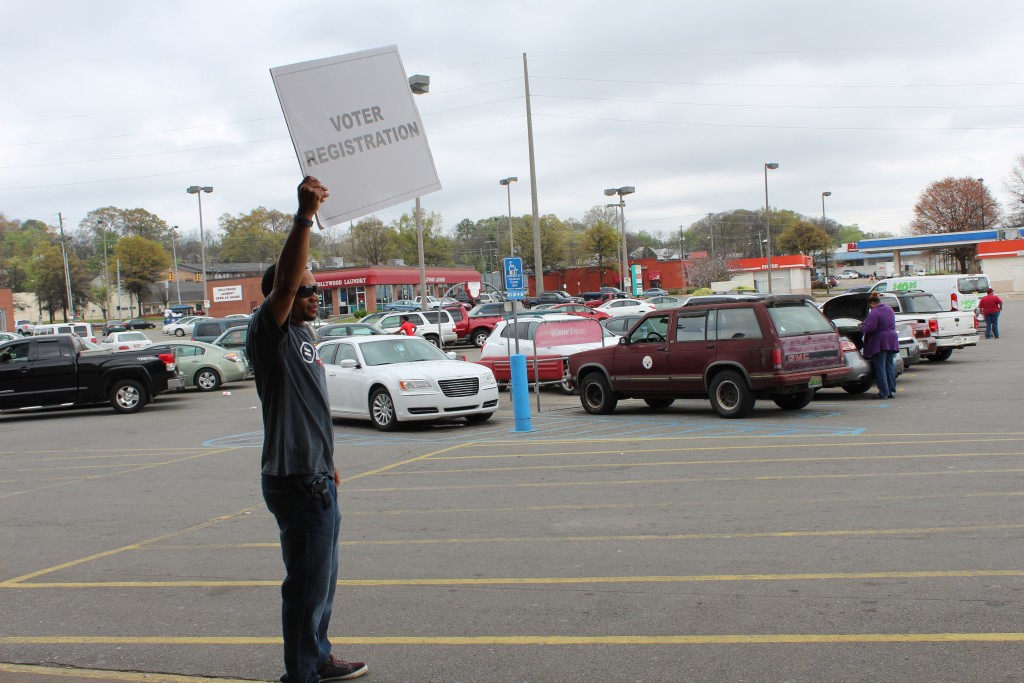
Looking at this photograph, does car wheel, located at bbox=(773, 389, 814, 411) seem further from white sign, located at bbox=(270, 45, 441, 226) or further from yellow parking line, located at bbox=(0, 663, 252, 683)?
yellow parking line, located at bbox=(0, 663, 252, 683)

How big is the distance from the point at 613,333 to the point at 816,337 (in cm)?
1063

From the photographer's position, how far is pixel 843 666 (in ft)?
14.8

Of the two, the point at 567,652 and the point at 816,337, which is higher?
the point at 816,337

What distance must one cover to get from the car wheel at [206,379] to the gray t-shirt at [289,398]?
23457 millimetres

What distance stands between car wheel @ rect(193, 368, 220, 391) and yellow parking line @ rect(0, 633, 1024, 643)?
71.2 ft

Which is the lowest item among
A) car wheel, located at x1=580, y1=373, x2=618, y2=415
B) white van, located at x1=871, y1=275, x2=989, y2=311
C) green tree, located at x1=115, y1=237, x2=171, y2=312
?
car wheel, located at x1=580, y1=373, x2=618, y2=415

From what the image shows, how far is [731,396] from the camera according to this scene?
14.9 metres

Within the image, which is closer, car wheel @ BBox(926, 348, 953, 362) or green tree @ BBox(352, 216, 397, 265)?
car wheel @ BBox(926, 348, 953, 362)

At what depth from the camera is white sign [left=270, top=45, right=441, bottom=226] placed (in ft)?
19.0

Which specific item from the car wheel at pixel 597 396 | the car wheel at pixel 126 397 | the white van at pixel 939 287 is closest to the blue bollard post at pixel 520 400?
the car wheel at pixel 597 396

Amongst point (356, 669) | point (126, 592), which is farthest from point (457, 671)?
point (126, 592)

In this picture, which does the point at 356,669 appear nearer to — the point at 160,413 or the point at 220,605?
the point at 220,605

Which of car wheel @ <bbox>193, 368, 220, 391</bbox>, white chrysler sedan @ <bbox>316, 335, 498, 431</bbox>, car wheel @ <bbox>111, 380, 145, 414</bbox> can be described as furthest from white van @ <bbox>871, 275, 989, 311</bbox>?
car wheel @ <bbox>111, 380, 145, 414</bbox>

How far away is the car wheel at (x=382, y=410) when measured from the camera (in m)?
15.5
